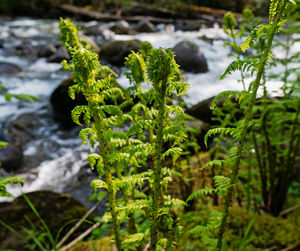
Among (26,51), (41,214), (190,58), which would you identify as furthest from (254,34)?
(26,51)

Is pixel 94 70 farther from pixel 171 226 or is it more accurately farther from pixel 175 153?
pixel 171 226

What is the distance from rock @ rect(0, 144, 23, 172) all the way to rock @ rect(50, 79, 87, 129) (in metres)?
1.61

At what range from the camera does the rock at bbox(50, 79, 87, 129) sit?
634 centimetres

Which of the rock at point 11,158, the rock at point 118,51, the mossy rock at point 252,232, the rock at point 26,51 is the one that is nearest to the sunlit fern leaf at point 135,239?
the mossy rock at point 252,232

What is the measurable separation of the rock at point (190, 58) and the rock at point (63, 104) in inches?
168

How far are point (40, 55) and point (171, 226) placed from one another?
12.9 metres

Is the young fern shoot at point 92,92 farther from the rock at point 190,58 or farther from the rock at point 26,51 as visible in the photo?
the rock at point 26,51

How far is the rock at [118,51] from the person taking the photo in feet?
30.3

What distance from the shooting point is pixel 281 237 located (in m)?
2.51

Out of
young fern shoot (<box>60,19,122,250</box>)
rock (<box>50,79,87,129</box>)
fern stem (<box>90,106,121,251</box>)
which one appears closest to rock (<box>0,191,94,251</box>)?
fern stem (<box>90,106,121,251</box>)

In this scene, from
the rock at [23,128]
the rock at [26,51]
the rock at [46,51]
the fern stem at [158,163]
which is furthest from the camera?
the rock at [26,51]

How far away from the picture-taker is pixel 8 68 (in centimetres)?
1015

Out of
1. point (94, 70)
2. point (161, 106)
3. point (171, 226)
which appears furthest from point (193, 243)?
point (94, 70)

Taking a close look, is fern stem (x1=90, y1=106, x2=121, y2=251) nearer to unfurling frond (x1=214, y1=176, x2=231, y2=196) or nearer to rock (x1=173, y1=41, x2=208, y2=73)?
unfurling frond (x1=214, y1=176, x2=231, y2=196)
